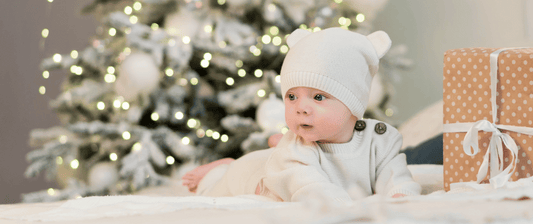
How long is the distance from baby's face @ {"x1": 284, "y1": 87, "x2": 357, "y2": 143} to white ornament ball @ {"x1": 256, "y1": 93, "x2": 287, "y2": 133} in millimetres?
786

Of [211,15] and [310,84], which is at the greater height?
[211,15]

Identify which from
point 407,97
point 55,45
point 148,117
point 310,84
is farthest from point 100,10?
point 407,97

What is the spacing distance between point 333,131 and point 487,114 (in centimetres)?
32

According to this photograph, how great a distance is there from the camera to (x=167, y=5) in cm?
189

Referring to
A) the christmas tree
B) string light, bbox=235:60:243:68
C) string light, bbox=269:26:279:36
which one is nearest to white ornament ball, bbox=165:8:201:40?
the christmas tree

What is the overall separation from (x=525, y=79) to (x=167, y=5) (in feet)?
4.94

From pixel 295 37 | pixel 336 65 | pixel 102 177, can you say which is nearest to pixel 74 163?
pixel 102 177

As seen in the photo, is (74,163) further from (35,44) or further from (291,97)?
(291,97)

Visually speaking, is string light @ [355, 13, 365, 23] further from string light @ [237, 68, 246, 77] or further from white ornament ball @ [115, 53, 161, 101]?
white ornament ball @ [115, 53, 161, 101]

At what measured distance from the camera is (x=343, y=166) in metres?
0.93

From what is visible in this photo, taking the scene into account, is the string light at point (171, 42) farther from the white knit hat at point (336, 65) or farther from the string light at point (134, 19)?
the white knit hat at point (336, 65)

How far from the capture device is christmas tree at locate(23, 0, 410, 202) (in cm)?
180

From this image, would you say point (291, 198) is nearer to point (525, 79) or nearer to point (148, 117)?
point (525, 79)

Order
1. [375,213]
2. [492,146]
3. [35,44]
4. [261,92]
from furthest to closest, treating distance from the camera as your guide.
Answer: [35,44]
[261,92]
[492,146]
[375,213]
